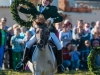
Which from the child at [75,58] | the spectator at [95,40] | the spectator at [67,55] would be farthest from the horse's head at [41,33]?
the spectator at [95,40]

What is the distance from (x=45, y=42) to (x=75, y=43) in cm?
567

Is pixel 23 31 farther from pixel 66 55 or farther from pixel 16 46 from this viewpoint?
pixel 66 55

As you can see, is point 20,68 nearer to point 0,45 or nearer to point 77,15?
point 0,45

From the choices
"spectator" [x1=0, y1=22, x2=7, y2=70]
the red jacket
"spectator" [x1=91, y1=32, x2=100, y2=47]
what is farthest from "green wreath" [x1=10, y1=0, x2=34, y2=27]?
"spectator" [x1=91, y1=32, x2=100, y2=47]

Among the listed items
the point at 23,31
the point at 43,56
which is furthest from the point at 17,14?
the point at 23,31

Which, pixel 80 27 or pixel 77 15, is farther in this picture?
pixel 77 15

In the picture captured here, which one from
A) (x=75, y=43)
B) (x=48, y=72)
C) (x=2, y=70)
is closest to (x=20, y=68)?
(x=48, y=72)

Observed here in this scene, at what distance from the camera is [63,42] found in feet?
45.6

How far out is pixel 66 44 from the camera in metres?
13.9

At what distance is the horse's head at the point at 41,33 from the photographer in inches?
334

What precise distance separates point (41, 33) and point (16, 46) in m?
5.30

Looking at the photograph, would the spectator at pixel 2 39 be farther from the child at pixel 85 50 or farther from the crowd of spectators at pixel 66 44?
the child at pixel 85 50

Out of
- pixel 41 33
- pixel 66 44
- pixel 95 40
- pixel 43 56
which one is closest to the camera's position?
pixel 41 33

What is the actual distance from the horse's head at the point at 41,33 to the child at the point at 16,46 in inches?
189
